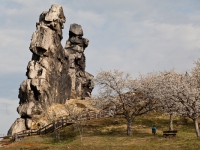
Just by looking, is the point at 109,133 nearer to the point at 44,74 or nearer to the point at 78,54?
the point at 44,74

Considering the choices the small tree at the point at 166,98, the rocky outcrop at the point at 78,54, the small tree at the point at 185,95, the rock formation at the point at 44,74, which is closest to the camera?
the small tree at the point at 185,95

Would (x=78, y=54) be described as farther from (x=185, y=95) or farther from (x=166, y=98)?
(x=185, y=95)

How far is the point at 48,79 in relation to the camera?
69.8 meters

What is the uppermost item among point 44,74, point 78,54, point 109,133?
point 78,54

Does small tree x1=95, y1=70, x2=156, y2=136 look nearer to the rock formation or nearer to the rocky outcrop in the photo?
the rock formation

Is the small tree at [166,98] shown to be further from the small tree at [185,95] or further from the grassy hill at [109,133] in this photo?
the grassy hill at [109,133]

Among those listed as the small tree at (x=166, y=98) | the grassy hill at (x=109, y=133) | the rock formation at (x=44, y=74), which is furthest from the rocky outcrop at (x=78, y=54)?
the small tree at (x=166, y=98)

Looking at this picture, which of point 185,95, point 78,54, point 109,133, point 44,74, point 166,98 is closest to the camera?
point 185,95

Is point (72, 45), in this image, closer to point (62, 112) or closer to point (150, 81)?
point (62, 112)

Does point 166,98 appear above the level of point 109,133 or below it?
above

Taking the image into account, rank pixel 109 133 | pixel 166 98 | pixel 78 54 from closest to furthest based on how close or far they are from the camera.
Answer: pixel 166 98, pixel 109 133, pixel 78 54

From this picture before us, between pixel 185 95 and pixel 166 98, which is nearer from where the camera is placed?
pixel 185 95

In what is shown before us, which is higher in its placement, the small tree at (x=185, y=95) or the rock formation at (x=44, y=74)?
the rock formation at (x=44, y=74)

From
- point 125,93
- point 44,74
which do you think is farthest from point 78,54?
point 125,93
